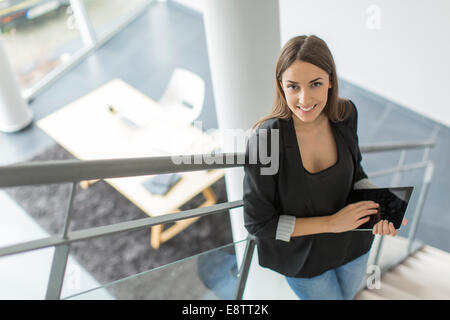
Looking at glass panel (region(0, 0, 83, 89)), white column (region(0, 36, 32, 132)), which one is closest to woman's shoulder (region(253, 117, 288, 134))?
white column (region(0, 36, 32, 132))

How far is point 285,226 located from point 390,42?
13.2ft

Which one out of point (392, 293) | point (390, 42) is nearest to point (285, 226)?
point (392, 293)

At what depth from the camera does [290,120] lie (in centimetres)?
127

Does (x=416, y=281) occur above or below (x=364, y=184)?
below

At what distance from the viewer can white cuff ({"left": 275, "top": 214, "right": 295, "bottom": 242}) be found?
1325 mm

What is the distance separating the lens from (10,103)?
5.01 metres

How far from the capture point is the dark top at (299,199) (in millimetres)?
1258

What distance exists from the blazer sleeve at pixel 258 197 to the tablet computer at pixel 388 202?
280mm

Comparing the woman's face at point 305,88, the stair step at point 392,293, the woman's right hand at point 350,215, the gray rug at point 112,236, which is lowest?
the gray rug at point 112,236

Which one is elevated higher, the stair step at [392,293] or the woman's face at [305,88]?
the woman's face at [305,88]

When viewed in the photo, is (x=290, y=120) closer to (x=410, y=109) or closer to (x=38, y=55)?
(x=410, y=109)

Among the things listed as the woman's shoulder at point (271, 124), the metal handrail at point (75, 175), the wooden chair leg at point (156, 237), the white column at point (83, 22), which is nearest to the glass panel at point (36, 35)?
the white column at point (83, 22)

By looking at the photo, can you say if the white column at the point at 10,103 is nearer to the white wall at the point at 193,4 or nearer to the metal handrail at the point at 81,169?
the white wall at the point at 193,4

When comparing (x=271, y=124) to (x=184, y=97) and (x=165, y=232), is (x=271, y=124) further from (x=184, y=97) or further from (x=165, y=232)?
(x=184, y=97)
